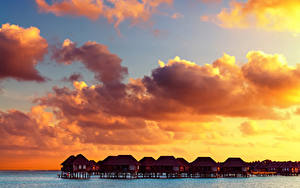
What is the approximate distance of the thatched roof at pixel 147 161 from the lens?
10312cm

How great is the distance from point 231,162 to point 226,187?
30.9 m

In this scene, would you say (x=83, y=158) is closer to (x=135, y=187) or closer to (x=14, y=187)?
(x=14, y=187)

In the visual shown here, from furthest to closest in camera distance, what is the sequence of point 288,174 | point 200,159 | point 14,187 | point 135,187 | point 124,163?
point 288,174 < point 200,159 < point 124,163 < point 14,187 < point 135,187

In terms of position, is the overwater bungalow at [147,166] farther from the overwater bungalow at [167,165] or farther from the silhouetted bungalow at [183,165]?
the silhouetted bungalow at [183,165]

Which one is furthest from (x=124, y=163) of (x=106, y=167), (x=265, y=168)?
(x=265, y=168)

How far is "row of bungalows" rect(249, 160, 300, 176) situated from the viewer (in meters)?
137

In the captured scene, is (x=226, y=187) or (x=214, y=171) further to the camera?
(x=214, y=171)

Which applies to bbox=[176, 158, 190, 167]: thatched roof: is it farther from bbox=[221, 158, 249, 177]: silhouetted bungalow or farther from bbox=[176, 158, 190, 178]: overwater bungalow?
bbox=[221, 158, 249, 177]: silhouetted bungalow

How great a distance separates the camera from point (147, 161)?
10388 centimetres

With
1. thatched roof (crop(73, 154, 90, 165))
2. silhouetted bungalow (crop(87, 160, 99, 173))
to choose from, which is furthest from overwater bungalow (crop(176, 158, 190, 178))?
thatched roof (crop(73, 154, 90, 165))

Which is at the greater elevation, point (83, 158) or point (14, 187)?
point (83, 158)

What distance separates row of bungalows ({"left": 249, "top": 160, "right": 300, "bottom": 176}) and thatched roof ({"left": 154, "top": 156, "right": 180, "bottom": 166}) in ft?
154

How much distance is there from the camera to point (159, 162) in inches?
3991

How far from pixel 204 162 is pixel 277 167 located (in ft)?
157
